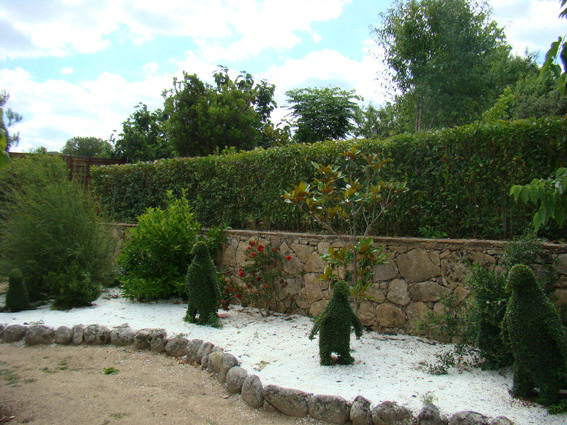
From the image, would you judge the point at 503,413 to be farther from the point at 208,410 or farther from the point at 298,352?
the point at 208,410

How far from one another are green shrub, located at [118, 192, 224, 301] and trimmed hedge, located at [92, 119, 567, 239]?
928 millimetres

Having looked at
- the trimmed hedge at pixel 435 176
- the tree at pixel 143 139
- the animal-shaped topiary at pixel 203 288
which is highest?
the tree at pixel 143 139

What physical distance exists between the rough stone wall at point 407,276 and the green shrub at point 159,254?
176 cm

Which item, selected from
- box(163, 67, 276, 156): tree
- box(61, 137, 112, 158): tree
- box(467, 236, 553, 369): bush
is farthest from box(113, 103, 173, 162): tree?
box(61, 137, 112, 158): tree

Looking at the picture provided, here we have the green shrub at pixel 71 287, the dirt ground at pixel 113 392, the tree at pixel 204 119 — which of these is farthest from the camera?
the tree at pixel 204 119

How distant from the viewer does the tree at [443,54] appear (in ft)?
46.5

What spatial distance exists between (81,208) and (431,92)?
507 inches

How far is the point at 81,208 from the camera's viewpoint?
21.1 feet

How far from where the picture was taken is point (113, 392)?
350 centimetres

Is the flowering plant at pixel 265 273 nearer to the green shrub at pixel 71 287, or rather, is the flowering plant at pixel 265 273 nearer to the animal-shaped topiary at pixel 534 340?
the green shrub at pixel 71 287

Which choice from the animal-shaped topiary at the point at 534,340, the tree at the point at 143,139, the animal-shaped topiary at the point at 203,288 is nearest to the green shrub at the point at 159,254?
the animal-shaped topiary at the point at 203,288

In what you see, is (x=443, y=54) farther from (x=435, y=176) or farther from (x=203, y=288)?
(x=203, y=288)

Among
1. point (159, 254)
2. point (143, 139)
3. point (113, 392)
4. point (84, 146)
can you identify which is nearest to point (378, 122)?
point (143, 139)

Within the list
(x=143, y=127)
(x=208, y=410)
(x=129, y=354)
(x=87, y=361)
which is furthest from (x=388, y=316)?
(x=143, y=127)
